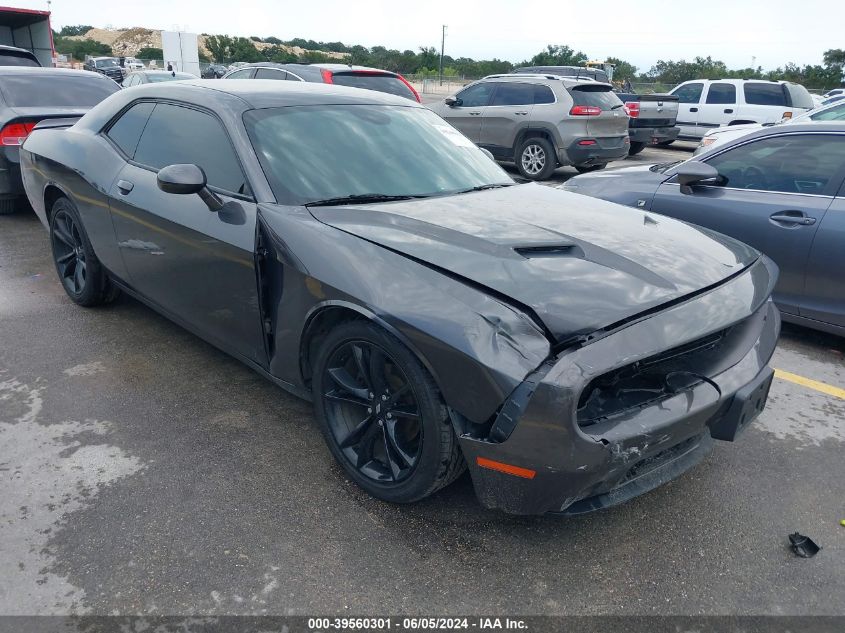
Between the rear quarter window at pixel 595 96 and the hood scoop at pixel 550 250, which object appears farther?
the rear quarter window at pixel 595 96

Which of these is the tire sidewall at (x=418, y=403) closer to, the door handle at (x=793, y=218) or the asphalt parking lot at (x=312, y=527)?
the asphalt parking lot at (x=312, y=527)

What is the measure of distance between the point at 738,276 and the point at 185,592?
2.42 m

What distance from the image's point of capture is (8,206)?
7379 mm

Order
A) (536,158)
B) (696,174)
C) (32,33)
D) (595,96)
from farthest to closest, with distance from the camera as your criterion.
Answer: (32,33) → (536,158) → (595,96) → (696,174)

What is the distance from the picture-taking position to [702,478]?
296 centimetres

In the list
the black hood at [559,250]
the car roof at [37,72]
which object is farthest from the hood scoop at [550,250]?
the car roof at [37,72]

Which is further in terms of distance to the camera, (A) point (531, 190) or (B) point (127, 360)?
(B) point (127, 360)

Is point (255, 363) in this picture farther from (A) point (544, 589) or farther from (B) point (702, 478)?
(B) point (702, 478)

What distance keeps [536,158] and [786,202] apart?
679cm

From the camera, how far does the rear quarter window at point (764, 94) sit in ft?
47.8

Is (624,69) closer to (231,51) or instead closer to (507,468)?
(231,51)

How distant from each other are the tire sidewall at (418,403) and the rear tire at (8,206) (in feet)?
20.3

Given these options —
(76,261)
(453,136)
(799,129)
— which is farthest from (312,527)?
(799,129)

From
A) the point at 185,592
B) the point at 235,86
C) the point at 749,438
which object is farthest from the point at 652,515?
the point at 235,86
